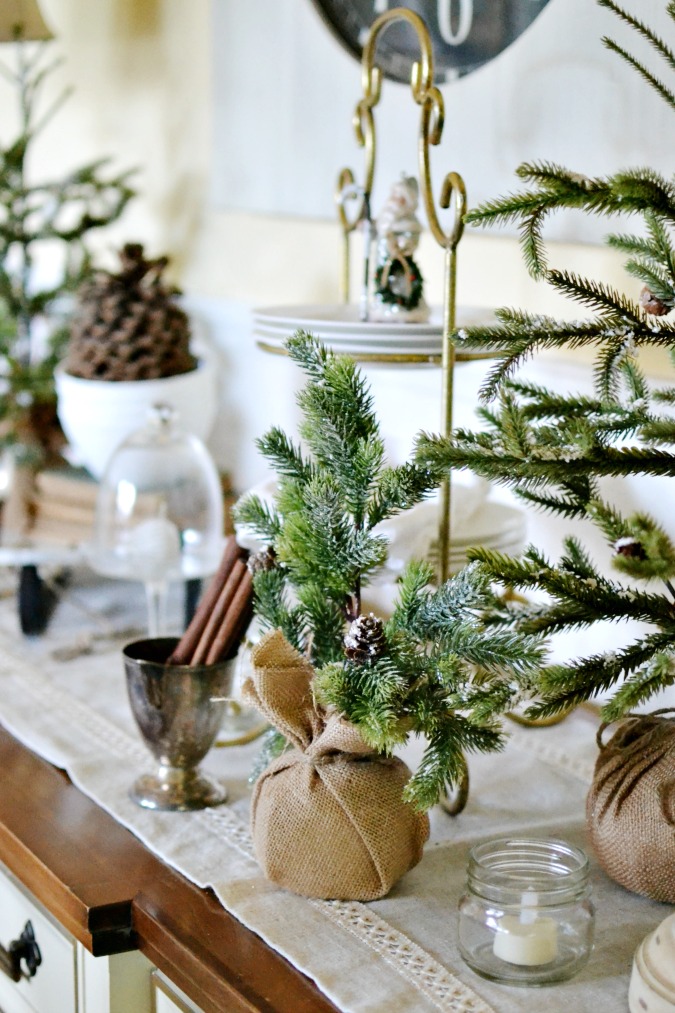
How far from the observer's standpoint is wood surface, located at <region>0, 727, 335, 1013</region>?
0.73m

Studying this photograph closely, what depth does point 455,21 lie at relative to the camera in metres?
1.29

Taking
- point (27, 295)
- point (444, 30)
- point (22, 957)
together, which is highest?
point (444, 30)

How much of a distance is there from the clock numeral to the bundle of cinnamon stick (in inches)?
24.7

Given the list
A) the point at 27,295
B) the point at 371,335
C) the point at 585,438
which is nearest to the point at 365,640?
the point at 585,438

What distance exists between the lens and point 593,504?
79cm

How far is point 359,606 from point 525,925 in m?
0.23

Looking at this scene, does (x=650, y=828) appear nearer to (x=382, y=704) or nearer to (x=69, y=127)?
(x=382, y=704)

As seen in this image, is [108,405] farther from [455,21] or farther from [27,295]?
[455,21]

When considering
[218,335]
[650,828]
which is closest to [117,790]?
[650,828]

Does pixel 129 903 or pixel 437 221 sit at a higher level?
pixel 437 221

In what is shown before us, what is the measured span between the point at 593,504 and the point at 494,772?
1.16 ft

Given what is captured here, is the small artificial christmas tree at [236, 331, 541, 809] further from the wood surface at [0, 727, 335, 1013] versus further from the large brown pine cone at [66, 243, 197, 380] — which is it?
the large brown pine cone at [66, 243, 197, 380]

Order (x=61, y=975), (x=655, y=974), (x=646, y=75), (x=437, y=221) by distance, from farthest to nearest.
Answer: (x=437, y=221) < (x=61, y=975) < (x=646, y=75) < (x=655, y=974)

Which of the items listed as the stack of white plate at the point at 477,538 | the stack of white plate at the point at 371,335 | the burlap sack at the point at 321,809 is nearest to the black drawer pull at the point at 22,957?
the burlap sack at the point at 321,809
